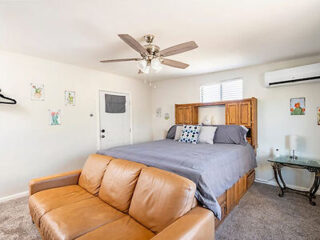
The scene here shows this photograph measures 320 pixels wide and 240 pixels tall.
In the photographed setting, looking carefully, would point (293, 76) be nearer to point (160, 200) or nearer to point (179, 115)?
point (179, 115)

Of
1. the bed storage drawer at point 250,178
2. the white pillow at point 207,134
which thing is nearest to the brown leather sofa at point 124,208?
the white pillow at point 207,134

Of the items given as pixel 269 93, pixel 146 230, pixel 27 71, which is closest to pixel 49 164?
pixel 27 71

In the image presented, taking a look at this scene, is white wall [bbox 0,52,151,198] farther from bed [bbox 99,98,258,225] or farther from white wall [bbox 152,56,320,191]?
white wall [bbox 152,56,320,191]

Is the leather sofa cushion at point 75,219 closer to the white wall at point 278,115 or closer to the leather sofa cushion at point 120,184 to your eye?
the leather sofa cushion at point 120,184

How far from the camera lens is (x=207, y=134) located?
337 cm

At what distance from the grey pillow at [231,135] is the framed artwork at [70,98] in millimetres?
2949

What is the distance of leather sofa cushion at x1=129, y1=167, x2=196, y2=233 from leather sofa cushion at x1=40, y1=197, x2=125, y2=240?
252 millimetres

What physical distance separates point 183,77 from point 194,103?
820 mm

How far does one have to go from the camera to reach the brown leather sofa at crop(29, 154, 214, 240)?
1265 mm

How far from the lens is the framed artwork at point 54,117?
3160 mm

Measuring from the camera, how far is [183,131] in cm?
363

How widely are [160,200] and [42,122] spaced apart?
2.77 metres

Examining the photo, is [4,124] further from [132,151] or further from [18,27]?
[132,151]

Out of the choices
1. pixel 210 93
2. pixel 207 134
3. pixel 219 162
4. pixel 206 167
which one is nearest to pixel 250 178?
pixel 207 134
